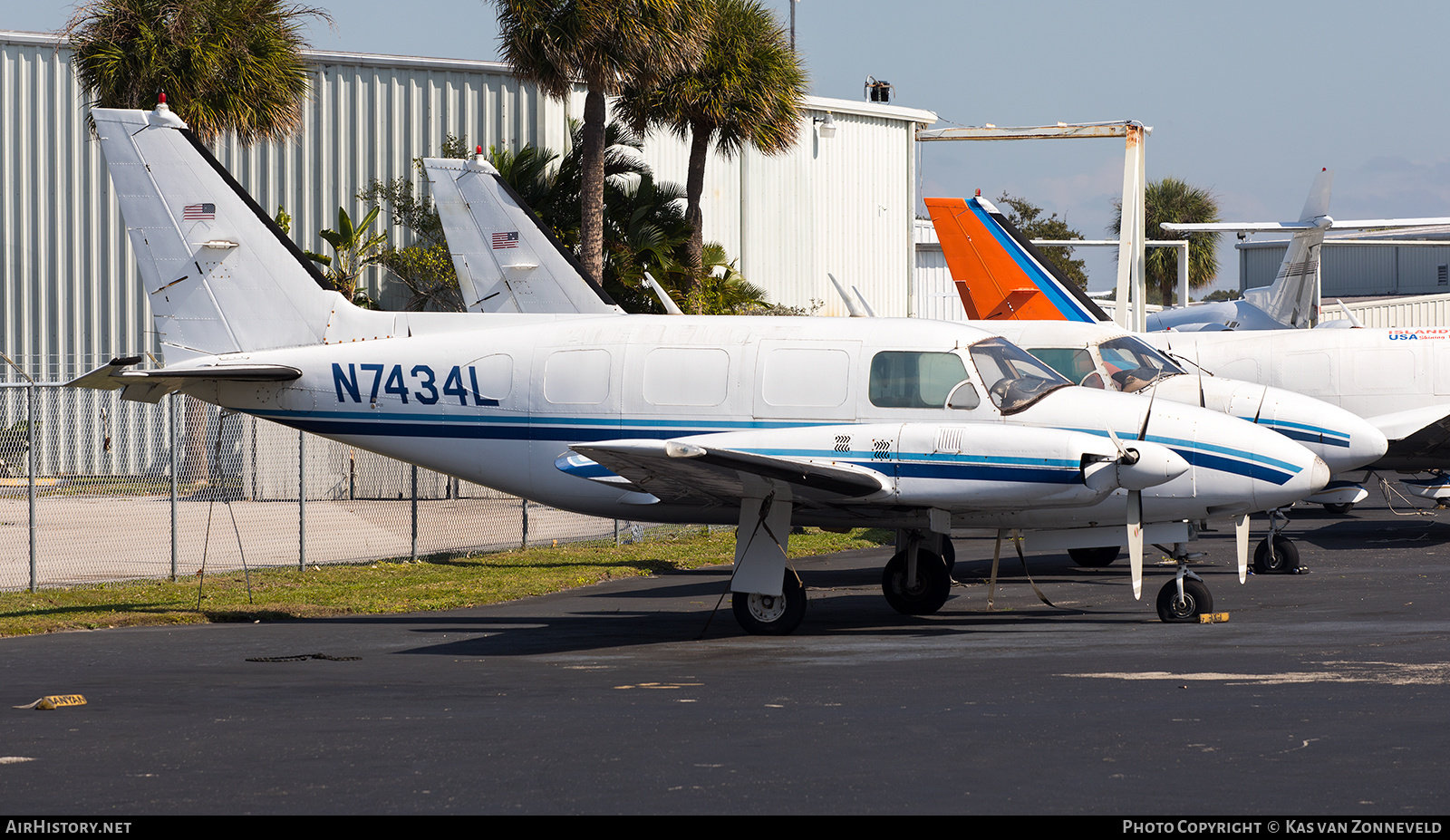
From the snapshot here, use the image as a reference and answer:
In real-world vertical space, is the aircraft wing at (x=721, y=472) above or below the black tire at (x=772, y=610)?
above

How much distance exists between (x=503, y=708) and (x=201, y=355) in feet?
25.5

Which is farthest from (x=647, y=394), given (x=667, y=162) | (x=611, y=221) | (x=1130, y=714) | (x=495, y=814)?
(x=667, y=162)

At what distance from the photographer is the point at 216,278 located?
49.2ft

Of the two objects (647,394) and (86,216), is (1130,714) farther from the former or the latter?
(86,216)

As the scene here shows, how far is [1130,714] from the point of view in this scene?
8320 millimetres

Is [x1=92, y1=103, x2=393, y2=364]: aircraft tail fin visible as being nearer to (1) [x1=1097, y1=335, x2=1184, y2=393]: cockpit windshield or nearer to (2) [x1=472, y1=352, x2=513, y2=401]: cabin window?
(2) [x1=472, y1=352, x2=513, y2=401]: cabin window

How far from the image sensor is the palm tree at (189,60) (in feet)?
82.7

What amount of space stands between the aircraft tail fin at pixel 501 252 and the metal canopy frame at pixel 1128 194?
604 inches

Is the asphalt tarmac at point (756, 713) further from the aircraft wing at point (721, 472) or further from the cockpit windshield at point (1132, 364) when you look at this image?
the cockpit windshield at point (1132, 364)

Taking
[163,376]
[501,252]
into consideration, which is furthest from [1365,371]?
[163,376]

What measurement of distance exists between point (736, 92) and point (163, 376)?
53.0 feet

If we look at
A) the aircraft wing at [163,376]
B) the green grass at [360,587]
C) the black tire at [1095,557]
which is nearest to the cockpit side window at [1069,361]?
the black tire at [1095,557]

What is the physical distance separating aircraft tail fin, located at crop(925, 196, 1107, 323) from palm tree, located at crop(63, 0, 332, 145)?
12555mm
